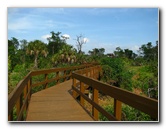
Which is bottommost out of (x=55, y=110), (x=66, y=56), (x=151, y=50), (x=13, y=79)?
(x=55, y=110)

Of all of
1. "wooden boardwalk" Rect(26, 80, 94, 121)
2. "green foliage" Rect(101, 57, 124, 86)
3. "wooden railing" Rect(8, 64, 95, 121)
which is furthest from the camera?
"green foliage" Rect(101, 57, 124, 86)

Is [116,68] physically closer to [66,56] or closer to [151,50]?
[66,56]

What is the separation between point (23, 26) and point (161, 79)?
2791mm

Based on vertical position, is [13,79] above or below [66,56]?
below

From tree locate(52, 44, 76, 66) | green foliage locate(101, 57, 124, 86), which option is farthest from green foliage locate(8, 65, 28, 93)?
tree locate(52, 44, 76, 66)

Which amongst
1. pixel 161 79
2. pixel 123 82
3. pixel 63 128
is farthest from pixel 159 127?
pixel 123 82

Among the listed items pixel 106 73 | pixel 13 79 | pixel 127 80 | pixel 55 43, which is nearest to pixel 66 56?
pixel 106 73

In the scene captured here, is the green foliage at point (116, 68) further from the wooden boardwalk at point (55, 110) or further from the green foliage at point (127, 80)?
the wooden boardwalk at point (55, 110)

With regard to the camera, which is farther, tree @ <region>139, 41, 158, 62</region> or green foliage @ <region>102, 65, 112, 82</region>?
green foliage @ <region>102, 65, 112, 82</region>

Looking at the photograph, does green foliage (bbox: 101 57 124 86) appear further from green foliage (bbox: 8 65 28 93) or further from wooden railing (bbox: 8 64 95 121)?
wooden railing (bbox: 8 64 95 121)

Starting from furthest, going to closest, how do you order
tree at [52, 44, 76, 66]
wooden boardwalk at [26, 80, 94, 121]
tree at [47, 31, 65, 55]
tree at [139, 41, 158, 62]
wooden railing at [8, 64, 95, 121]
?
tree at [47, 31, 65, 55] < tree at [52, 44, 76, 66] < tree at [139, 41, 158, 62] < wooden boardwalk at [26, 80, 94, 121] < wooden railing at [8, 64, 95, 121]

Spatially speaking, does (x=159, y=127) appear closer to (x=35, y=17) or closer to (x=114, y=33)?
(x=114, y=33)

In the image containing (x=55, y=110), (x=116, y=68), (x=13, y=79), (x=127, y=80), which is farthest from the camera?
(x=116, y=68)
